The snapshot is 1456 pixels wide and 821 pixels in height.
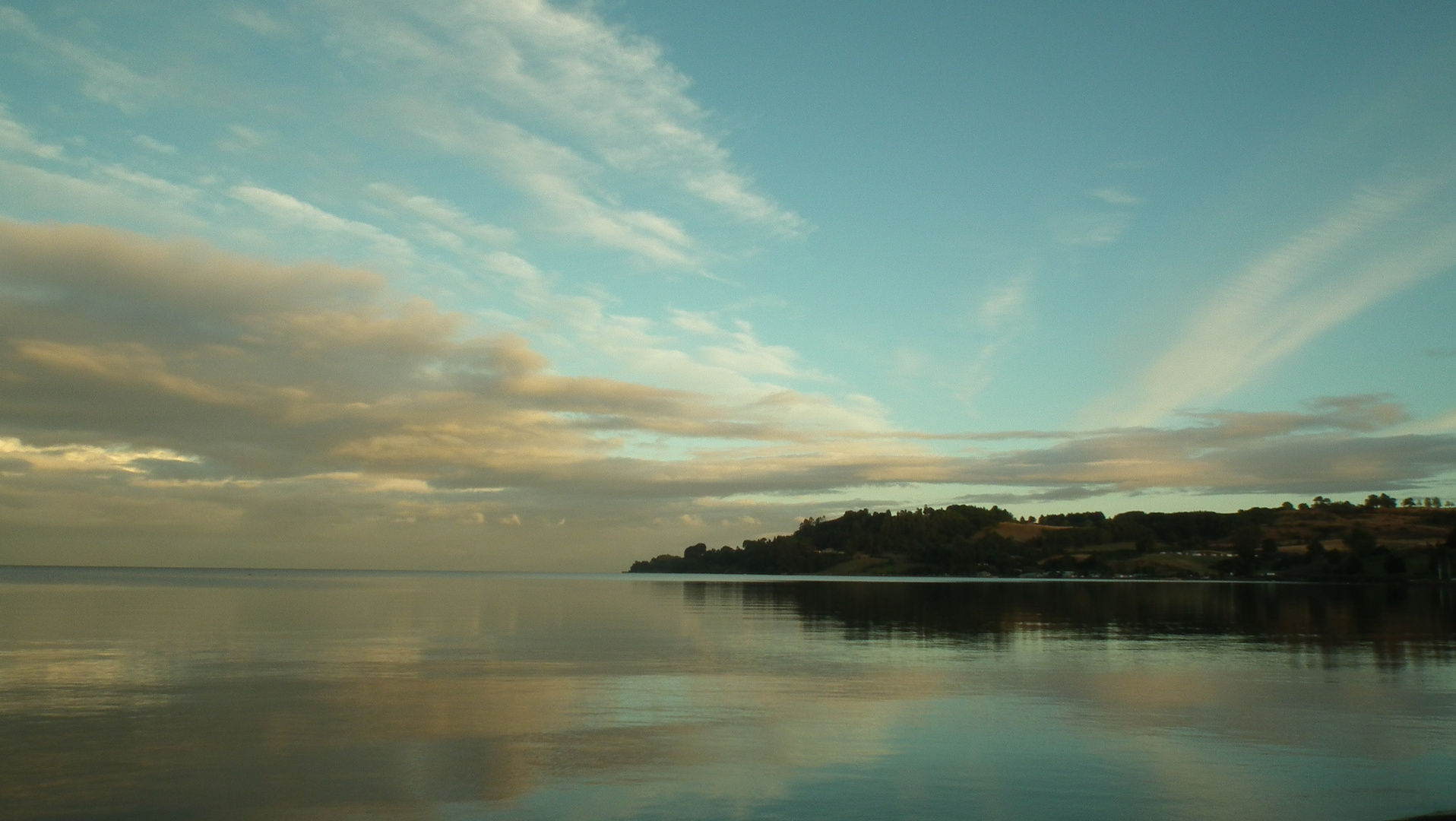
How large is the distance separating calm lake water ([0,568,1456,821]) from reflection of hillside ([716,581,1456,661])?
2150 millimetres

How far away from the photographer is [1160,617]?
73.4 m

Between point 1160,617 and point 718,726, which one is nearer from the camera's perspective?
point 718,726

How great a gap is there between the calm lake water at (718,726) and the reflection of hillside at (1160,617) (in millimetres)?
2150

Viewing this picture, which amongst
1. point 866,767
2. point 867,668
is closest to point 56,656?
point 867,668

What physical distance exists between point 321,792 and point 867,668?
22.6 m

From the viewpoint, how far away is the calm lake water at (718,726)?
16.3 m

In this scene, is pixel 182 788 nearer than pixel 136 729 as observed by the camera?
Yes

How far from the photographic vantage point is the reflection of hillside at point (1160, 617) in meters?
52.5

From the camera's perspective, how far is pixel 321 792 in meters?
16.6

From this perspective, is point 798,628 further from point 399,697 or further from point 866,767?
point 866,767

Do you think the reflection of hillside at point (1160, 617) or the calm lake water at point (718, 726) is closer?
the calm lake water at point (718, 726)

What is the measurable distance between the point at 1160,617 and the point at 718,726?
6107 centimetres

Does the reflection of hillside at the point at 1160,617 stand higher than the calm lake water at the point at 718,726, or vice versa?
the calm lake water at the point at 718,726

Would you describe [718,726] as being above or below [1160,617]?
above
